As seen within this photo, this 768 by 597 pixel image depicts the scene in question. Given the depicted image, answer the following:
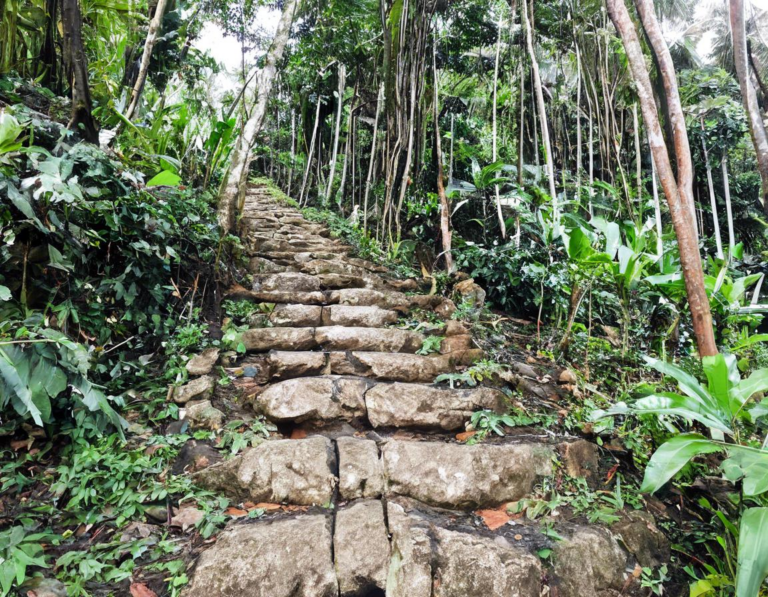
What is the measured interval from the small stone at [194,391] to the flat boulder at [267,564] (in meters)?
0.80

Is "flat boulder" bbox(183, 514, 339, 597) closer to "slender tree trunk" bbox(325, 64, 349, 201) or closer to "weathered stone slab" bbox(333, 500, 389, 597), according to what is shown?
"weathered stone slab" bbox(333, 500, 389, 597)

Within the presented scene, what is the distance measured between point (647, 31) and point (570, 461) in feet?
6.13

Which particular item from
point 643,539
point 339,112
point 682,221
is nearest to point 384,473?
point 643,539

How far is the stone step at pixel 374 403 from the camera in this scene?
75.9 inches

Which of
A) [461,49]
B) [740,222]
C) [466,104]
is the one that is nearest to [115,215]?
[461,49]

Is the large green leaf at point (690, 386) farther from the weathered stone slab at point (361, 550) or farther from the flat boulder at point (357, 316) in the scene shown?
the flat boulder at point (357, 316)

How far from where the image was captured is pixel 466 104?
20.4 ft

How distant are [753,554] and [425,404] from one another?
4.08ft

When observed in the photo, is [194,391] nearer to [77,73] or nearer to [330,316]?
[330,316]

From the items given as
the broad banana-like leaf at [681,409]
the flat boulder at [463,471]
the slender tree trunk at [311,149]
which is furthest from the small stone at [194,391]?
the slender tree trunk at [311,149]

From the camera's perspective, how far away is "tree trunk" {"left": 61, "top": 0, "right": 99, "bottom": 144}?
2107 mm

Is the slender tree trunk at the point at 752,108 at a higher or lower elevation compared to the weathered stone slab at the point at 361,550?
higher

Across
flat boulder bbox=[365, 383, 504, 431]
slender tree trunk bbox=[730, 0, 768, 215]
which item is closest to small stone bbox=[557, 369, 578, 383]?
flat boulder bbox=[365, 383, 504, 431]

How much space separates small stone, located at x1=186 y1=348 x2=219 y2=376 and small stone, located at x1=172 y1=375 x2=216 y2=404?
93 millimetres
